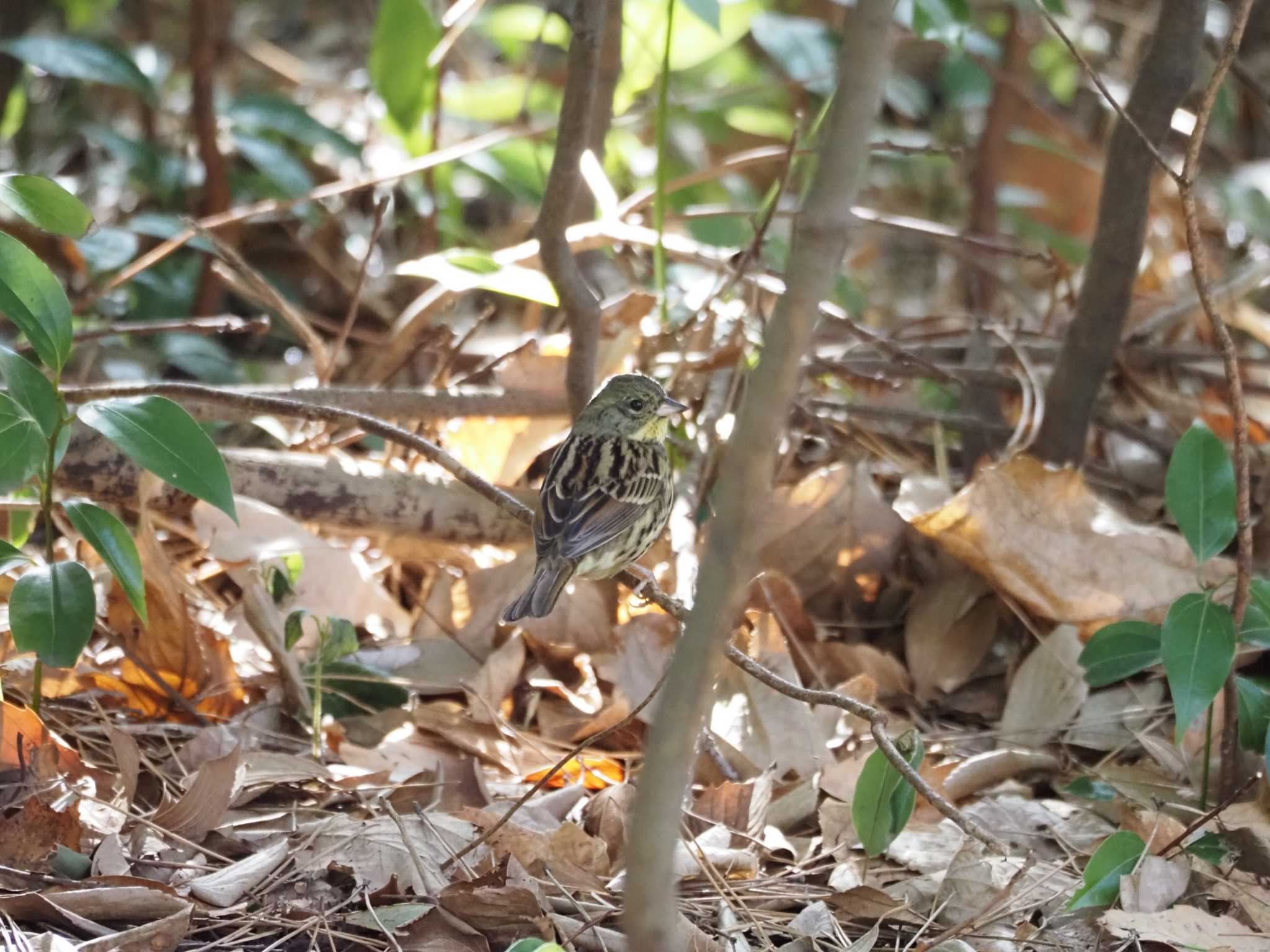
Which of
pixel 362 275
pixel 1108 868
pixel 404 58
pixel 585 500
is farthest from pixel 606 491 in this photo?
pixel 404 58

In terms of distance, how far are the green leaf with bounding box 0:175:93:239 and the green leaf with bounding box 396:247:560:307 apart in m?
1.02

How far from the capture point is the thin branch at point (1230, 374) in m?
2.62

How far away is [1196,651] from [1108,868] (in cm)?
46

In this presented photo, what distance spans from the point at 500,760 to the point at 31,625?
3.85 ft

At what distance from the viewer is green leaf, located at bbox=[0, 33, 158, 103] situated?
483 centimetres

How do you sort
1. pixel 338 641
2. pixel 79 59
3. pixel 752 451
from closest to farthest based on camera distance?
pixel 752 451, pixel 338 641, pixel 79 59

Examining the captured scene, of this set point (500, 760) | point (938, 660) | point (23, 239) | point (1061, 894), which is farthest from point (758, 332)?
point (23, 239)

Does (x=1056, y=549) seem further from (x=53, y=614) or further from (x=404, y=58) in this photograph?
(x=404, y=58)

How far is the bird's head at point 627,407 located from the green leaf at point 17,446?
1528 millimetres

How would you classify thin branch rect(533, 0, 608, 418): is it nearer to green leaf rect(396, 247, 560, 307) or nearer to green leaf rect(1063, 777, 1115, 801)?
green leaf rect(396, 247, 560, 307)

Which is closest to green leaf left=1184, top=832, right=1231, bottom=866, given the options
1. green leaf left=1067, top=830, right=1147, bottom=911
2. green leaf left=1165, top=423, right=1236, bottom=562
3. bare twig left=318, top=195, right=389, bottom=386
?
green leaf left=1067, top=830, right=1147, bottom=911

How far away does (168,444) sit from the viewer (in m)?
2.44

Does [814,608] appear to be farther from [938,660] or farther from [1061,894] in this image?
[1061,894]

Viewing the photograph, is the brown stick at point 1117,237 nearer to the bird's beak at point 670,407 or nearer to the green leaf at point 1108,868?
the bird's beak at point 670,407
